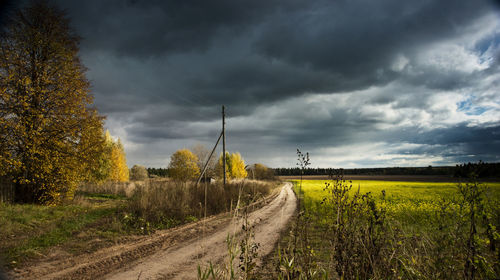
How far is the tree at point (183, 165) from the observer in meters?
50.2

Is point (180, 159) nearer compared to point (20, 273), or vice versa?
point (20, 273)

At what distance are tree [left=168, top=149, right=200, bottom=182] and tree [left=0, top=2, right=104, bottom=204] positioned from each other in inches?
1355

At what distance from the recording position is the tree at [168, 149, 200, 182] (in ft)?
165

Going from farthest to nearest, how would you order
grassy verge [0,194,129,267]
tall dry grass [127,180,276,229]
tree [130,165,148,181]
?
1. tree [130,165,148,181]
2. tall dry grass [127,180,276,229]
3. grassy verge [0,194,129,267]

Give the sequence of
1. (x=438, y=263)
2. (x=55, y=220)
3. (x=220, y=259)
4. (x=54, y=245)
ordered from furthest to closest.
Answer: (x=55, y=220)
(x=54, y=245)
(x=220, y=259)
(x=438, y=263)

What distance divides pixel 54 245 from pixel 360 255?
8.62 m

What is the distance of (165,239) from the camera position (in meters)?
8.46

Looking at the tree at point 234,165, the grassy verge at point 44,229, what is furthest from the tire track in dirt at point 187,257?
the tree at point 234,165

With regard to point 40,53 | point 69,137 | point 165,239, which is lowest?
point 165,239

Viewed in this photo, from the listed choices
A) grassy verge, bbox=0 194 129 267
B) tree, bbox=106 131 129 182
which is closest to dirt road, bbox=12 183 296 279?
grassy verge, bbox=0 194 129 267

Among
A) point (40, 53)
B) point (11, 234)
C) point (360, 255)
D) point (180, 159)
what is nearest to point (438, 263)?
point (360, 255)

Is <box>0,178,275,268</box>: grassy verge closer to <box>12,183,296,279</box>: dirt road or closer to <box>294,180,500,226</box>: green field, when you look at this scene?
<box>12,183,296,279</box>: dirt road

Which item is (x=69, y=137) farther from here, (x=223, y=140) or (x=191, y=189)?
(x=223, y=140)

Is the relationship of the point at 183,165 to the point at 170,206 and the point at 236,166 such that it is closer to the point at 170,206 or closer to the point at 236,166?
the point at 236,166
